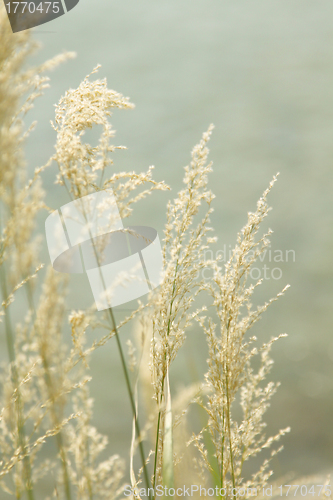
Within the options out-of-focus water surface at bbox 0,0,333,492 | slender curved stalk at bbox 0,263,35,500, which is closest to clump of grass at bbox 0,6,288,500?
slender curved stalk at bbox 0,263,35,500

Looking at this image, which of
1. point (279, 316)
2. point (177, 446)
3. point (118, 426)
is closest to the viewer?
point (177, 446)

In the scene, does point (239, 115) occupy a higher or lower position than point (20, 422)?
lower

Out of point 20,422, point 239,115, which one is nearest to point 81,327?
point 20,422

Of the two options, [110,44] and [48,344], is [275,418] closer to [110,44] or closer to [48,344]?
[48,344]

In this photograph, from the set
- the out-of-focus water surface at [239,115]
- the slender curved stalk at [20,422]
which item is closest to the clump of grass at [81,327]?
the slender curved stalk at [20,422]

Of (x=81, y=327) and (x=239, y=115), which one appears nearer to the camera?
(x=81, y=327)

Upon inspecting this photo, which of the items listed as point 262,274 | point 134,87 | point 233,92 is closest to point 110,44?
point 134,87

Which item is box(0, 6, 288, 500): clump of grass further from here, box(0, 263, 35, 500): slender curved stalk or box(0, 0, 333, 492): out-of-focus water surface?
box(0, 0, 333, 492): out-of-focus water surface

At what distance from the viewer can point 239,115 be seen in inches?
108

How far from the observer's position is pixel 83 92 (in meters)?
0.66

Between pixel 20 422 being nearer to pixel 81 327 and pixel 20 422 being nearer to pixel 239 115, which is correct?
pixel 81 327

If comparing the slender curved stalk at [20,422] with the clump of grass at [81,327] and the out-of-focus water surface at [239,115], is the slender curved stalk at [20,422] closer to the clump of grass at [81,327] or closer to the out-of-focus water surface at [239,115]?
the clump of grass at [81,327]

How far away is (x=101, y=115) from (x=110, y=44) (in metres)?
2.55

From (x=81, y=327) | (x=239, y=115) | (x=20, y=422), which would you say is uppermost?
(x=81, y=327)
